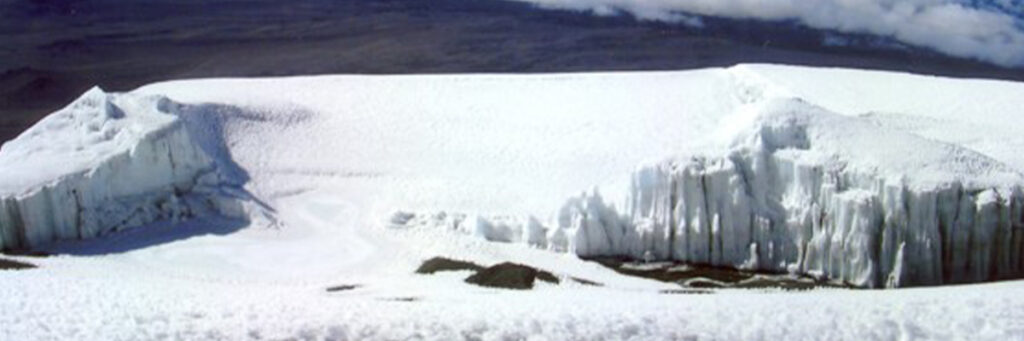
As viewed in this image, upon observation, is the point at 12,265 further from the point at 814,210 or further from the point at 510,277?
the point at 814,210

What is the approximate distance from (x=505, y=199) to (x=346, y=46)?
75931 millimetres

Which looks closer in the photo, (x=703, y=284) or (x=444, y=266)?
(x=703, y=284)

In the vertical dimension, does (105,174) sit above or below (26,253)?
above

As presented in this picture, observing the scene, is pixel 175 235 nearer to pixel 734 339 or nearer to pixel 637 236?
pixel 637 236

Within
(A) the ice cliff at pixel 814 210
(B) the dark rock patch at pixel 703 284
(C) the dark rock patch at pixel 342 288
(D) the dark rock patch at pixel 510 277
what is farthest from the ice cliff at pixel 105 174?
(B) the dark rock patch at pixel 703 284

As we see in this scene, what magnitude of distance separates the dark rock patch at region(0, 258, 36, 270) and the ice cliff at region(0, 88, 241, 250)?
8.39 ft

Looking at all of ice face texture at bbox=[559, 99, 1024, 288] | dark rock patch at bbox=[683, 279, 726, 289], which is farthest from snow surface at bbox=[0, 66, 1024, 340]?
dark rock patch at bbox=[683, 279, 726, 289]

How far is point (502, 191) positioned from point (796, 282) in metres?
11.5

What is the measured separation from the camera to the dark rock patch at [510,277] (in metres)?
29.5

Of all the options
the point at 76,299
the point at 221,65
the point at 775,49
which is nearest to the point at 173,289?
the point at 76,299

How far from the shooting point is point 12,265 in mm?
29625

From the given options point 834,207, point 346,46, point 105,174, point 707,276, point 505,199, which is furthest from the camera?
point 346,46

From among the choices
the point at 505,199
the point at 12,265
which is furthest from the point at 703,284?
the point at 12,265

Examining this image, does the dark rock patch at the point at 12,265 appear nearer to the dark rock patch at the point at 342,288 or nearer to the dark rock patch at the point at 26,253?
the dark rock patch at the point at 26,253
